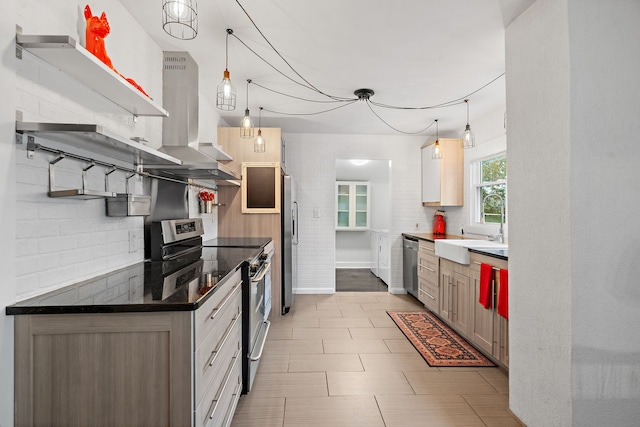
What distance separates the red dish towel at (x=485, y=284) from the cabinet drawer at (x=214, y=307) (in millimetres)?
2003

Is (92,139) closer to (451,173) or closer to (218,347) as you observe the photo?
(218,347)

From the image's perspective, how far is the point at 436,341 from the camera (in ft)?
10.5

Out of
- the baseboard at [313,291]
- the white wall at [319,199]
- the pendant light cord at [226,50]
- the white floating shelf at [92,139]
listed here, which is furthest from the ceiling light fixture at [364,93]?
the baseboard at [313,291]

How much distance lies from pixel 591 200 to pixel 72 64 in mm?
2432

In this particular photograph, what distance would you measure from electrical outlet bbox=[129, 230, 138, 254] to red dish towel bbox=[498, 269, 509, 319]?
263cm

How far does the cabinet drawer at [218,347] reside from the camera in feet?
4.17

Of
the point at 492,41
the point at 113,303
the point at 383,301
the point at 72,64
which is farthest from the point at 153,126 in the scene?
the point at 383,301

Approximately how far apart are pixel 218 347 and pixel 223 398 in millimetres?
320

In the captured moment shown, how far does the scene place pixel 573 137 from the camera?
1.58 metres

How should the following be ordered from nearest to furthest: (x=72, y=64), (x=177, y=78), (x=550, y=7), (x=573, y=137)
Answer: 1. (x=72, y=64)
2. (x=573, y=137)
3. (x=550, y=7)
4. (x=177, y=78)

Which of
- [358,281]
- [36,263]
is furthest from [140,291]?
[358,281]

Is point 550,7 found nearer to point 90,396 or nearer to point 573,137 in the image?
point 573,137

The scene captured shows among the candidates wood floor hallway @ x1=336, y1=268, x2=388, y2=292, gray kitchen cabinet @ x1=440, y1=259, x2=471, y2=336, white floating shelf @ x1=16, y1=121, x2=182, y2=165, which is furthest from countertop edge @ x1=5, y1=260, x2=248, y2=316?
wood floor hallway @ x1=336, y1=268, x2=388, y2=292

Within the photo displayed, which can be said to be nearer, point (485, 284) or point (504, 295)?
point (504, 295)
